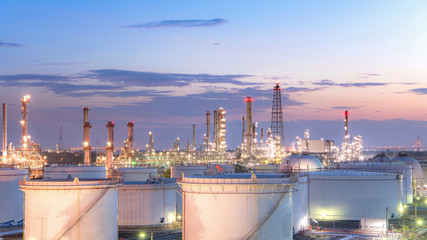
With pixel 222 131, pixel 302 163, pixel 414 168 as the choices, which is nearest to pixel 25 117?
pixel 222 131

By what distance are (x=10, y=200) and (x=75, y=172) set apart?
25.0 ft

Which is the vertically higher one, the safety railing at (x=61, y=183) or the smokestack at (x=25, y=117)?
the smokestack at (x=25, y=117)

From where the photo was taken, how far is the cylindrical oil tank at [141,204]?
142ft

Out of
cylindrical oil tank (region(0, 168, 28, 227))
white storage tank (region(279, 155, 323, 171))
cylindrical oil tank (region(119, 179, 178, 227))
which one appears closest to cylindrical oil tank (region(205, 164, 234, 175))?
white storage tank (region(279, 155, 323, 171))

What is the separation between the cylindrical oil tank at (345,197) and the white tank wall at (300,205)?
6009 millimetres

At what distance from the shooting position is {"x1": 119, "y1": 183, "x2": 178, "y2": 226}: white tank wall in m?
43.2

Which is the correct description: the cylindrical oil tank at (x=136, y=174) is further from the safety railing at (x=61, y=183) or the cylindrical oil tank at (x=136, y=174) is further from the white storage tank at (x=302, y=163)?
the safety railing at (x=61, y=183)

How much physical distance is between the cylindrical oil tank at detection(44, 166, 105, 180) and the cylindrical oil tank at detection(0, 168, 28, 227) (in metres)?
5.91

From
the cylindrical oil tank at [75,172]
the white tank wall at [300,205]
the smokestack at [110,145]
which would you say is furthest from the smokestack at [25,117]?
the white tank wall at [300,205]

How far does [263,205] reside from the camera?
27891 millimetres

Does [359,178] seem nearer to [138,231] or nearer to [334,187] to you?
[334,187]

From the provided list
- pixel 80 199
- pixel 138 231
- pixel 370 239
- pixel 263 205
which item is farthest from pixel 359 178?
pixel 80 199

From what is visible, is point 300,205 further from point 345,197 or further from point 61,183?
point 61,183

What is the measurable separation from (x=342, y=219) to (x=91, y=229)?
25185 millimetres
